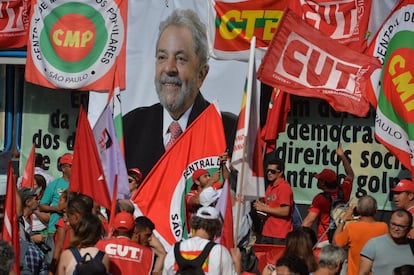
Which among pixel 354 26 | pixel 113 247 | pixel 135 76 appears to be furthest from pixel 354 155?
pixel 113 247

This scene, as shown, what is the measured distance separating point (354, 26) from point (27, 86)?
5.12 meters

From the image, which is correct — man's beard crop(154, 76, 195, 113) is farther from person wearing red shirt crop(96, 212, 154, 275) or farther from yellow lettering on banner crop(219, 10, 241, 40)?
person wearing red shirt crop(96, 212, 154, 275)

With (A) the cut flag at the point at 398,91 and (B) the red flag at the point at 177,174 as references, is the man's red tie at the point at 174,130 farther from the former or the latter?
(A) the cut flag at the point at 398,91

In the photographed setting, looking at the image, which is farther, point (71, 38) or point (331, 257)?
point (71, 38)

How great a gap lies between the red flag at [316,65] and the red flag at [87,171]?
7.10 ft

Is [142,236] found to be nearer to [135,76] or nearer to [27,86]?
[135,76]

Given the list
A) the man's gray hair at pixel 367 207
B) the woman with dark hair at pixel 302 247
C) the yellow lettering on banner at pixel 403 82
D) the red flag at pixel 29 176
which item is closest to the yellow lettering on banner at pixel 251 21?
the yellow lettering on banner at pixel 403 82

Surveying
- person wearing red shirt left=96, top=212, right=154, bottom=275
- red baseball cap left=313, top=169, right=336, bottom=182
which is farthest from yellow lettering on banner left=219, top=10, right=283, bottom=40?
person wearing red shirt left=96, top=212, right=154, bottom=275

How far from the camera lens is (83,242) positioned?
904 centimetres

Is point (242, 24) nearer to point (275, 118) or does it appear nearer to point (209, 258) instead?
point (275, 118)

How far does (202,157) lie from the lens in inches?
522

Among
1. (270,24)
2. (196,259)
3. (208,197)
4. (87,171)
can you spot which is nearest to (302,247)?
(196,259)

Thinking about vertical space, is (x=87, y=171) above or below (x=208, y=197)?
above

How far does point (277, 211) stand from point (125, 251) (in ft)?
10.8
